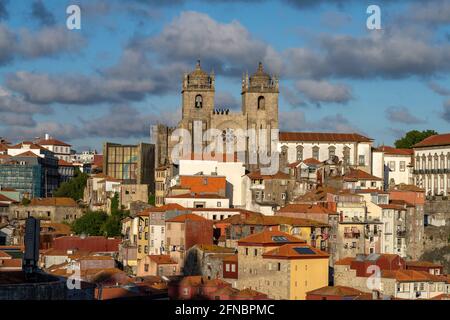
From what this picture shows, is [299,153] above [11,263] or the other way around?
above

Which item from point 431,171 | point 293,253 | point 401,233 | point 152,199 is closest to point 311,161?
point 431,171

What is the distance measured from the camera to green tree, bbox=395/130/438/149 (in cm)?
11012

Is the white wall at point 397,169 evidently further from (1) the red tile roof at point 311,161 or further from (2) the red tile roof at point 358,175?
(2) the red tile roof at point 358,175

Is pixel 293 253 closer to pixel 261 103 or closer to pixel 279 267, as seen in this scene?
pixel 279 267

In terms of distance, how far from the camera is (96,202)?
91625mm

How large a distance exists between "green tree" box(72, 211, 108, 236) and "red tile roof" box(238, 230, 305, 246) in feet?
78.8

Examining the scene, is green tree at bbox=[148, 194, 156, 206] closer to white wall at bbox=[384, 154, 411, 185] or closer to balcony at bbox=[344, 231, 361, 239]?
balcony at bbox=[344, 231, 361, 239]

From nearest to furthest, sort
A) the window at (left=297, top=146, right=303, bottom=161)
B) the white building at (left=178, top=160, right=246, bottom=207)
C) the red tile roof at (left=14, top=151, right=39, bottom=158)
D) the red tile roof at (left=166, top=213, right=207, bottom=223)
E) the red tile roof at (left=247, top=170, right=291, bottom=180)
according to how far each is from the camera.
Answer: the red tile roof at (left=166, top=213, right=207, bottom=223)
the red tile roof at (left=247, top=170, right=291, bottom=180)
the white building at (left=178, top=160, right=246, bottom=207)
the window at (left=297, top=146, right=303, bottom=161)
the red tile roof at (left=14, top=151, right=39, bottom=158)

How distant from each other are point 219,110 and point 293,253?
35.2 meters

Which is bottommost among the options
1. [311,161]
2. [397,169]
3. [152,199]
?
[152,199]

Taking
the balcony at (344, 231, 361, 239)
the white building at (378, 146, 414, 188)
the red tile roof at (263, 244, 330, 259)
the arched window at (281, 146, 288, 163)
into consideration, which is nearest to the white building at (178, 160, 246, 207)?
the arched window at (281, 146, 288, 163)

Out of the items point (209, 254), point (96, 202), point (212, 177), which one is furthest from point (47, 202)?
point (209, 254)

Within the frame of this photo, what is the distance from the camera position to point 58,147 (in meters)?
155
